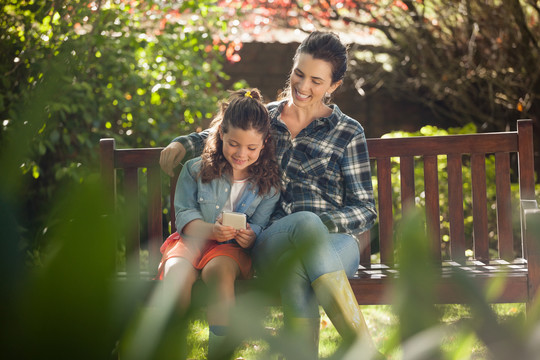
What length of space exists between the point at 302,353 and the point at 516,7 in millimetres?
5160

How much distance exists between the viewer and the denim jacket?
254 cm

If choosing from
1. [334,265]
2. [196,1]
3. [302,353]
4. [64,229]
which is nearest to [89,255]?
[64,229]

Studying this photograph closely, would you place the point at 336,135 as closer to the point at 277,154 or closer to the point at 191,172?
the point at 277,154

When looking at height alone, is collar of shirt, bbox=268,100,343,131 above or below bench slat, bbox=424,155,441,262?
above

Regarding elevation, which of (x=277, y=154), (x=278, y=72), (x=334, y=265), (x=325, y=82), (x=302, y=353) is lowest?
(x=334, y=265)

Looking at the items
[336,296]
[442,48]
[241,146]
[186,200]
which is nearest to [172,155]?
[186,200]

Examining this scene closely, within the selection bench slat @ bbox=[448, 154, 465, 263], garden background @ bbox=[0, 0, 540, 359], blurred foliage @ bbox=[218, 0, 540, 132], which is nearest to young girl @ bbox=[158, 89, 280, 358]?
garden background @ bbox=[0, 0, 540, 359]

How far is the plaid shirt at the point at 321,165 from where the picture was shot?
104 inches

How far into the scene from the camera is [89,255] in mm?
277

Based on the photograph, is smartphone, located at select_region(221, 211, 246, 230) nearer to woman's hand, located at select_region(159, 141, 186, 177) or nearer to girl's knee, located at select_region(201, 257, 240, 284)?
girl's knee, located at select_region(201, 257, 240, 284)

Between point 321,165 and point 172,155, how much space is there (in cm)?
58

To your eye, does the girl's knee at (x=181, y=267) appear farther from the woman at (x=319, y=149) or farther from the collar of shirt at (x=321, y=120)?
the collar of shirt at (x=321, y=120)

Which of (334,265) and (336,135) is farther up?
(336,135)

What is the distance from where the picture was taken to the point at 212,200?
2.54 meters
